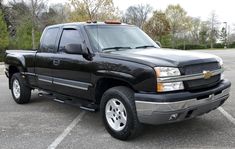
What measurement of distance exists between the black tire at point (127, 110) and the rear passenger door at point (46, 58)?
1.86m

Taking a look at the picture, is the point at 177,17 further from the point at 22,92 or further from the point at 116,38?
the point at 116,38

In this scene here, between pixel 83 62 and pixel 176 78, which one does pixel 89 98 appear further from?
pixel 176 78

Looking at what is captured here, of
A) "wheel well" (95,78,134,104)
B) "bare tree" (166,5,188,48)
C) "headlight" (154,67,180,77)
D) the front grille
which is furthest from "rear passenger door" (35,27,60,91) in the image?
"bare tree" (166,5,188,48)

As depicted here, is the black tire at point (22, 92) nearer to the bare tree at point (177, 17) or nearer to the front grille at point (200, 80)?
the front grille at point (200, 80)

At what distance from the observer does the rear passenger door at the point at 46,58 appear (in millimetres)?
6670

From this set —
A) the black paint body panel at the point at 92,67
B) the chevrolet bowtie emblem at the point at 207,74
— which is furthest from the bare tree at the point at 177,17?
the chevrolet bowtie emblem at the point at 207,74

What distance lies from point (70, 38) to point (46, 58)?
77 centimetres

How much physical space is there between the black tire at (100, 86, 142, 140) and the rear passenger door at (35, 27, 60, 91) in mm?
1863

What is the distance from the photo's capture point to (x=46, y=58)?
22.0ft

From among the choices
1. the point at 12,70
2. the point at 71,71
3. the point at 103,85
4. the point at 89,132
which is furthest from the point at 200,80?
the point at 12,70

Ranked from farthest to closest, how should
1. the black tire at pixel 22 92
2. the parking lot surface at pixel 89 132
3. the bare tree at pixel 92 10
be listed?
1. the bare tree at pixel 92 10
2. the black tire at pixel 22 92
3. the parking lot surface at pixel 89 132

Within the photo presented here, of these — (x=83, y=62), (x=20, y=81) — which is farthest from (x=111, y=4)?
(x=83, y=62)

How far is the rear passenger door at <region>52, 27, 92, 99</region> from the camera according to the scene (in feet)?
18.8

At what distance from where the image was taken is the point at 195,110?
4.84 metres
